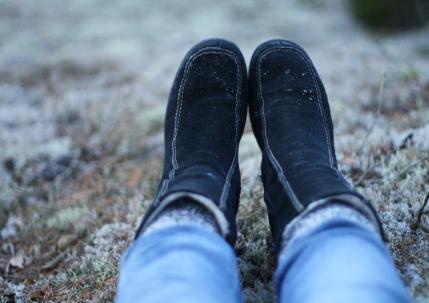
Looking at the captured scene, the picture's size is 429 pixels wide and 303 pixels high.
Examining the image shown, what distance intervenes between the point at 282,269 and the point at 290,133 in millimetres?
776

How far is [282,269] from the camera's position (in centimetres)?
135

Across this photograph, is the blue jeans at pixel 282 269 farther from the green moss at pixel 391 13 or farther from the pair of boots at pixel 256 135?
the green moss at pixel 391 13

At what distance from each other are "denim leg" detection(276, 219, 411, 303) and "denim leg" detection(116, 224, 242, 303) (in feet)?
0.59

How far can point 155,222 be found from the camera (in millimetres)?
1419

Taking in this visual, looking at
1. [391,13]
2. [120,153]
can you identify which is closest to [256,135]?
[120,153]

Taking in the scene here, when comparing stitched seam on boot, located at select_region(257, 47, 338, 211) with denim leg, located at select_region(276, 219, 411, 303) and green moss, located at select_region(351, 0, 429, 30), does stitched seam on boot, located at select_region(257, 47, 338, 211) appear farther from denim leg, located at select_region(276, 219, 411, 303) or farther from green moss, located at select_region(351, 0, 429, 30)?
green moss, located at select_region(351, 0, 429, 30)

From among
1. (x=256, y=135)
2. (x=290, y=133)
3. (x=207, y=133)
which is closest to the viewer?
(x=290, y=133)

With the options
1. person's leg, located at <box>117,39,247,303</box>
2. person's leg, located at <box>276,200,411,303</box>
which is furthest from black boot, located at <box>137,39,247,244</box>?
person's leg, located at <box>276,200,411,303</box>

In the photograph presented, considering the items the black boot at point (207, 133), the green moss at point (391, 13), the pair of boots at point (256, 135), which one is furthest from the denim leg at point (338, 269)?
the green moss at point (391, 13)

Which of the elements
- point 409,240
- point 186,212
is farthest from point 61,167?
point 409,240

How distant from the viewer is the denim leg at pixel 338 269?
3.60 ft

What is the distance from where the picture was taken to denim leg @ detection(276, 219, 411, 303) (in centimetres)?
110

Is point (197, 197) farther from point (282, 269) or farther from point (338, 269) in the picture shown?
point (338, 269)

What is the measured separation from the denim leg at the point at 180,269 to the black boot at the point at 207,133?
129 mm
